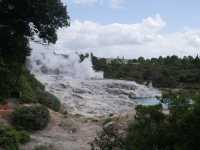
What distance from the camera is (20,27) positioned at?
2411 centimetres

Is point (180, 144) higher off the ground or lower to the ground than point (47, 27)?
lower

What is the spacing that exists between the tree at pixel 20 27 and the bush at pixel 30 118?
4197 millimetres

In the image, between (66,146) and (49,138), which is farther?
(49,138)

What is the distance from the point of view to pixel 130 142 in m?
9.37

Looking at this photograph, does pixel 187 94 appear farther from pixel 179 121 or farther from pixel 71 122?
pixel 71 122

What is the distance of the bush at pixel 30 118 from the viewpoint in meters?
18.9

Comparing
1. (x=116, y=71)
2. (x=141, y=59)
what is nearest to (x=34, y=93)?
(x=116, y=71)

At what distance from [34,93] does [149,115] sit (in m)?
16.7

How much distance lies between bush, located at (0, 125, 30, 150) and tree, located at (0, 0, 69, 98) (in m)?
6.72

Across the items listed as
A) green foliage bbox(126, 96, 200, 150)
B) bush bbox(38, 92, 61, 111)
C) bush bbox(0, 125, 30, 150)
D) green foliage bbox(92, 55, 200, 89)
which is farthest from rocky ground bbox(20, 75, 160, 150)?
green foliage bbox(92, 55, 200, 89)

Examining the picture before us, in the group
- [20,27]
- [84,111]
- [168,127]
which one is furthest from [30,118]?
[168,127]

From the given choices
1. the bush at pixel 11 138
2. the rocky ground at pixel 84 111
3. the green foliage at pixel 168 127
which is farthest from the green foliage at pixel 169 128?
the rocky ground at pixel 84 111

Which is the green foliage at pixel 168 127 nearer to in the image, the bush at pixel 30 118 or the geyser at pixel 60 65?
the bush at pixel 30 118

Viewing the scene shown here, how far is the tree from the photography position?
23.2 metres
